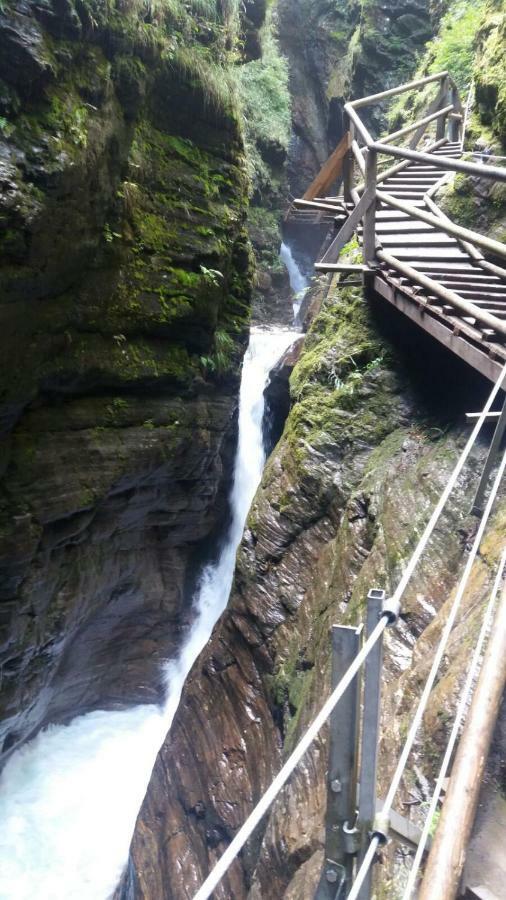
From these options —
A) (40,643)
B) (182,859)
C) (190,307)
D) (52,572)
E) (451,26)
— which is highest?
(451,26)

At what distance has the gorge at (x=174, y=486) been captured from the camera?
4.22 metres

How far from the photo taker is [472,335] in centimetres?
440

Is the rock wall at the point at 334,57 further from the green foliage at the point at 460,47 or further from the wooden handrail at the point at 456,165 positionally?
the wooden handrail at the point at 456,165

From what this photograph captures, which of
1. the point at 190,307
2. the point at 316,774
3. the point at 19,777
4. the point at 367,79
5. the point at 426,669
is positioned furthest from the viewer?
the point at 367,79

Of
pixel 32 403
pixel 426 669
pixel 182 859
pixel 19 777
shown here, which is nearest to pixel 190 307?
pixel 32 403

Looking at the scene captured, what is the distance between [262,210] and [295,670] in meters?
15.4

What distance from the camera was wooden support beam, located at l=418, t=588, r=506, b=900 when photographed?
123 centimetres

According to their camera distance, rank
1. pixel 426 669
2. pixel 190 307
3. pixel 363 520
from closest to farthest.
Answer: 1. pixel 426 669
2. pixel 363 520
3. pixel 190 307

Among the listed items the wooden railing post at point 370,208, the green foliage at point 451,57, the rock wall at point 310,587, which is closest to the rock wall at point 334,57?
the green foliage at point 451,57

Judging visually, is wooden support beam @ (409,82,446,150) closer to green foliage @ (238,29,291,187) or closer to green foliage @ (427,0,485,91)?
green foliage @ (427,0,485,91)

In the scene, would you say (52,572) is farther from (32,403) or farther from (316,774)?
(316,774)

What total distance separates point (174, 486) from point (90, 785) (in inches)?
185

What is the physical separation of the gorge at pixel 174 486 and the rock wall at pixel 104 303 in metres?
0.03

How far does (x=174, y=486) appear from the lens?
318 inches
